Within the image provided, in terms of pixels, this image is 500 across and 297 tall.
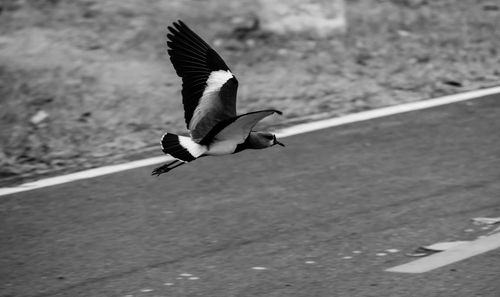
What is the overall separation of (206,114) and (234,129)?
0.37 m

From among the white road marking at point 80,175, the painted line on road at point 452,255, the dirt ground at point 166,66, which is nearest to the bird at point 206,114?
the painted line on road at point 452,255

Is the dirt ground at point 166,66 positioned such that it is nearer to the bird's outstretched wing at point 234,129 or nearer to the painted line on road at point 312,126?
the painted line on road at point 312,126

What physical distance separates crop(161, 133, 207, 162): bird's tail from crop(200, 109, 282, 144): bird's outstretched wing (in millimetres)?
44

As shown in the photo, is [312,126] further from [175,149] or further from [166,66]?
[175,149]

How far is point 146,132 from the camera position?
7.17m

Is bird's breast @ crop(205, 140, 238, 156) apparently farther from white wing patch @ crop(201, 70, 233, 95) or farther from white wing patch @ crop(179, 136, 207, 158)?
white wing patch @ crop(201, 70, 233, 95)

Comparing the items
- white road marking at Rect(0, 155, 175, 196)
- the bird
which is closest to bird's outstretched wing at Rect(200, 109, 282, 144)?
the bird

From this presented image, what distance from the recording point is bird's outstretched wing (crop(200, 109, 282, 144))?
451 cm

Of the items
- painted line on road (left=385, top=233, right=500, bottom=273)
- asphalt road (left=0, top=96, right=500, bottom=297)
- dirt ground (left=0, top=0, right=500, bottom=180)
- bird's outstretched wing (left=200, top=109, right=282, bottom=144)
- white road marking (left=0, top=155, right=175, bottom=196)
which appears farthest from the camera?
dirt ground (left=0, top=0, right=500, bottom=180)

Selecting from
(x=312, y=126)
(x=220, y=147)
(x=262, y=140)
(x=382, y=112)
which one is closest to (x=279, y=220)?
Result: (x=262, y=140)

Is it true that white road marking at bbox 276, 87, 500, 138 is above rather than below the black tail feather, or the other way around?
below

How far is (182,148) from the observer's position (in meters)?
4.69

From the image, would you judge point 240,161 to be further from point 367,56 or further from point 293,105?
point 367,56

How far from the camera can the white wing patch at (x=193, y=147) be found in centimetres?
469
